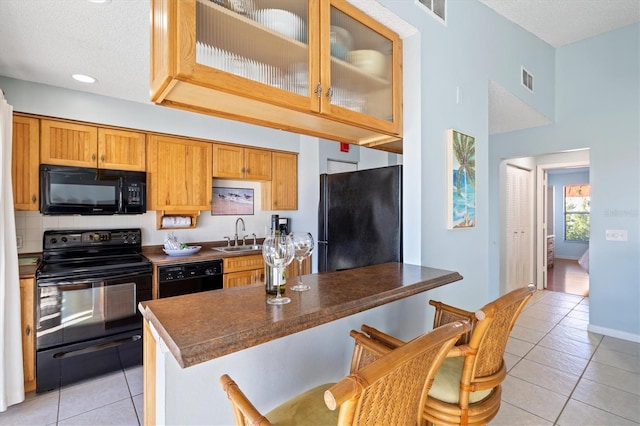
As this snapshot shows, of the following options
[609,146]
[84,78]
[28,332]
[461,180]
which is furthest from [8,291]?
[609,146]

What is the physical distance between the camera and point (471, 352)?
3.66 ft

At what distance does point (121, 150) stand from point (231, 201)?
4.42 ft

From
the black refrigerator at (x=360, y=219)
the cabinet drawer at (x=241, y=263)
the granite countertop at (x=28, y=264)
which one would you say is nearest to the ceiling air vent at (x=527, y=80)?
the black refrigerator at (x=360, y=219)

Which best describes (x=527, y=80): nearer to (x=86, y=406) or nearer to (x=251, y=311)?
(x=251, y=311)

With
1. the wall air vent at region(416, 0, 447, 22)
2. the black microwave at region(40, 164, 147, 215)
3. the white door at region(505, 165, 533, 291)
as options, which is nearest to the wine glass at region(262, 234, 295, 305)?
A: the wall air vent at region(416, 0, 447, 22)

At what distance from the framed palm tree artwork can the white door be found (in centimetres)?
295

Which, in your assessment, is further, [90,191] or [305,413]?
[90,191]

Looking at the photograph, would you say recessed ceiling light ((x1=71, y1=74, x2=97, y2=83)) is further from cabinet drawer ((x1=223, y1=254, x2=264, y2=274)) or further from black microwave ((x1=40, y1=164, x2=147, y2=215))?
cabinet drawer ((x1=223, y1=254, x2=264, y2=274))

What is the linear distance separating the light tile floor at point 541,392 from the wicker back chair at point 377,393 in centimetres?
166

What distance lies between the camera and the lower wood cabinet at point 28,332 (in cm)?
234

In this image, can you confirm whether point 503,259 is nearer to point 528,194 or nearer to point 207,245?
point 528,194

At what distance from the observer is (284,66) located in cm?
130

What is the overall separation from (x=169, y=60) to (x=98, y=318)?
99.6 inches

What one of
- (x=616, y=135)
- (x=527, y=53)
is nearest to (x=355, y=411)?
(x=527, y=53)
